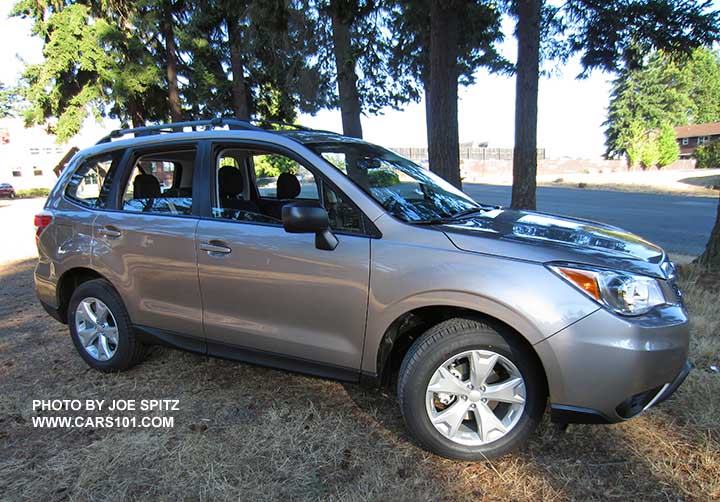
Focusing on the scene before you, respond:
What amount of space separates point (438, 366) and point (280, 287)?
3.40 feet

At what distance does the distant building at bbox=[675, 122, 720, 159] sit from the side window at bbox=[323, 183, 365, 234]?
2900 inches

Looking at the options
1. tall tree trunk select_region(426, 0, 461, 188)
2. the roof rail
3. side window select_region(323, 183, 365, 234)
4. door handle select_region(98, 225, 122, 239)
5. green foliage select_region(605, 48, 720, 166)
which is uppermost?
green foliage select_region(605, 48, 720, 166)

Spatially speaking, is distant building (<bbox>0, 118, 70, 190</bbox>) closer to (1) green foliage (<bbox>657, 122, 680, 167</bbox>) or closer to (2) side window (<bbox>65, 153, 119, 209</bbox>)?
(2) side window (<bbox>65, 153, 119, 209</bbox>)

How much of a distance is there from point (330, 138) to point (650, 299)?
7.13ft

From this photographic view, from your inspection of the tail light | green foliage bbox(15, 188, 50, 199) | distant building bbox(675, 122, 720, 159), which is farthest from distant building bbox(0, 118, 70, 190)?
distant building bbox(675, 122, 720, 159)

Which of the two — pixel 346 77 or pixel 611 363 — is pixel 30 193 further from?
pixel 611 363

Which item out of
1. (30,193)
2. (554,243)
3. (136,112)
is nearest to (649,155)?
(136,112)

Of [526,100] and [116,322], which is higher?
[526,100]

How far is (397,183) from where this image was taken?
3.28 m

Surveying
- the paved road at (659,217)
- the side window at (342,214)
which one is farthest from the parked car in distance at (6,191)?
the side window at (342,214)

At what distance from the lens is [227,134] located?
3.22 meters

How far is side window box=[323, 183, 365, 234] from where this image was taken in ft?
8.93

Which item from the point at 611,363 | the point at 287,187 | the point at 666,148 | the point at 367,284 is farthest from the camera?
the point at 666,148

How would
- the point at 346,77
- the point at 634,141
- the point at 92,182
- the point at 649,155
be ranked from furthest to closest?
the point at 634,141, the point at 649,155, the point at 346,77, the point at 92,182
